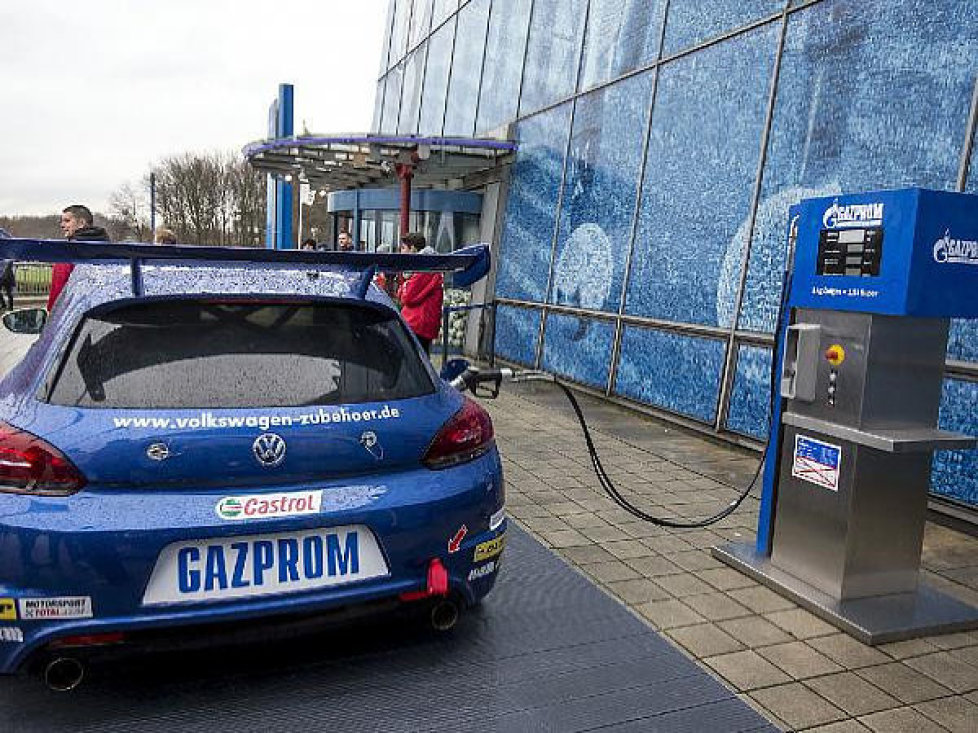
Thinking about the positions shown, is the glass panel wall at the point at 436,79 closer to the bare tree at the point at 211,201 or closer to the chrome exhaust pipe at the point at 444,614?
the chrome exhaust pipe at the point at 444,614

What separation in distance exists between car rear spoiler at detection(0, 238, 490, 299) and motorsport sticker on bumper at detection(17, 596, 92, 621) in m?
1.05

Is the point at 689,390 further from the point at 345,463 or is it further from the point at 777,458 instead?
the point at 345,463

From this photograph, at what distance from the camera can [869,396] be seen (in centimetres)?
364

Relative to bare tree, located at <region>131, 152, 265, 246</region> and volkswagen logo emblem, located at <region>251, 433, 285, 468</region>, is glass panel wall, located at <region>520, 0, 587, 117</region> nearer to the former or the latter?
volkswagen logo emblem, located at <region>251, 433, 285, 468</region>

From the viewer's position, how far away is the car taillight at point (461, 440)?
9.47ft

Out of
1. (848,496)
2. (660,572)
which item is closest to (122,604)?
(660,572)

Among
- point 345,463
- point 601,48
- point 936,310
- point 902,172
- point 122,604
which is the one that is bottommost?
point 122,604

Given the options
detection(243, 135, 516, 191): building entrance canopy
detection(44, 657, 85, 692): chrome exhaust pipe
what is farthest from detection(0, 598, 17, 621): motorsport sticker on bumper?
detection(243, 135, 516, 191): building entrance canopy

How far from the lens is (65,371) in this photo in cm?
264

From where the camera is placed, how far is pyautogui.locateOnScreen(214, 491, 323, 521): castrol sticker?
250cm

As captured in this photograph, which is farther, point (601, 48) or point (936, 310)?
point (601, 48)

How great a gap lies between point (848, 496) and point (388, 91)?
22.0m

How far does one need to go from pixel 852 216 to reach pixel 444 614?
2544 millimetres

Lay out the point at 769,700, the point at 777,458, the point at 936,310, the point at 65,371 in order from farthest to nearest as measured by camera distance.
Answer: the point at 777,458, the point at 936,310, the point at 769,700, the point at 65,371
